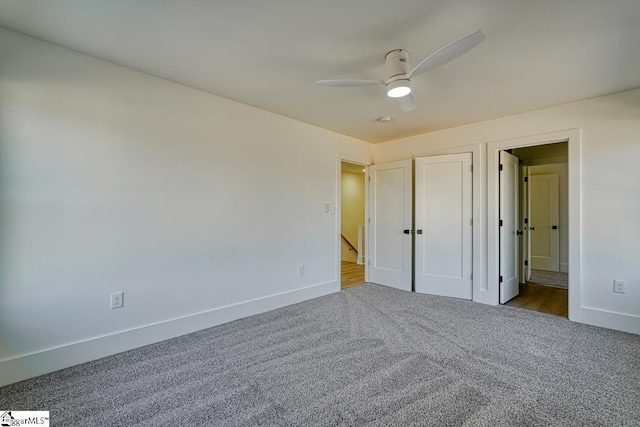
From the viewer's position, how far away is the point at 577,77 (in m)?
2.49

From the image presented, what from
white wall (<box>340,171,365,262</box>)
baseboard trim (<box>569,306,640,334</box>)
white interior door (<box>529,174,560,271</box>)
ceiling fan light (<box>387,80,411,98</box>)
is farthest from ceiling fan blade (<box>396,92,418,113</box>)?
white interior door (<box>529,174,560,271</box>)

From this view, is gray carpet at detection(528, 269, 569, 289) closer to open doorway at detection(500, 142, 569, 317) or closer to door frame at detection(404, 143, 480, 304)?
open doorway at detection(500, 142, 569, 317)

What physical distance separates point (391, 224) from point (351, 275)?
1.45m

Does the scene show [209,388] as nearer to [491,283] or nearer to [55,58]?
[55,58]

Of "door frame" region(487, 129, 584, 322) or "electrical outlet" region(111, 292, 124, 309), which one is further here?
"door frame" region(487, 129, 584, 322)

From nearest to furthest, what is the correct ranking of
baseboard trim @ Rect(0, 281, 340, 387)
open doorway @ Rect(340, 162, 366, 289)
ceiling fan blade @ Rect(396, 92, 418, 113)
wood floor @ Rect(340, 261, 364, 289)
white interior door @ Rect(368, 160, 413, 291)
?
1. baseboard trim @ Rect(0, 281, 340, 387)
2. ceiling fan blade @ Rect(396, 92, 418, 113)
3. white interior door @ Rect(368, 160, 413, 291)
4. wood floor @ Rect(340, 261, 364, 289)
5. open doorway @ Rect(340, 162, 366, 289)

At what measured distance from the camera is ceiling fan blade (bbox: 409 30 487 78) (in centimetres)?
151

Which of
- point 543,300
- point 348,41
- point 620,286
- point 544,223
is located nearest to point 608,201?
point 620,286

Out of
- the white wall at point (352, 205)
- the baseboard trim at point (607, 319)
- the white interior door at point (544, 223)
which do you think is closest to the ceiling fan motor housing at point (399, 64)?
the baseboard trim at point (607, 319)

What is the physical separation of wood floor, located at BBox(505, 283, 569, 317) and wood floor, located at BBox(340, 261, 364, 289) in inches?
87.1

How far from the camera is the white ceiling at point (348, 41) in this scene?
5.49 feet

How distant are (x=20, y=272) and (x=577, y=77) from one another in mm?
4759

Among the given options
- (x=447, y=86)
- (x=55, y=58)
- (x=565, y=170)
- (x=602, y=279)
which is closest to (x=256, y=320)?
(x=55, y=58)

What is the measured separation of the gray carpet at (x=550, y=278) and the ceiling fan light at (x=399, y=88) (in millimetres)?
4586
